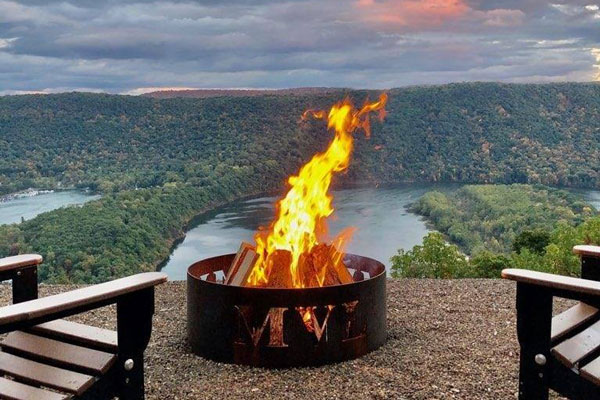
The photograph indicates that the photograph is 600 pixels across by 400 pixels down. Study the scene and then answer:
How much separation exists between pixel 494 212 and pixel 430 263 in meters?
13.1

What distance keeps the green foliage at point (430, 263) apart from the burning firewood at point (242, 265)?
341 cm

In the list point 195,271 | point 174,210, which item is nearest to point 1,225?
point 174,210

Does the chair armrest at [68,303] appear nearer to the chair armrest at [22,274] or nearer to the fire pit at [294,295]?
the chair armrest at [22,274]

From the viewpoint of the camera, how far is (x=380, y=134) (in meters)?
22.7

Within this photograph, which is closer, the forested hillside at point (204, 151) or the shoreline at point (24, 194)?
the forested hillside at point (204, 151)

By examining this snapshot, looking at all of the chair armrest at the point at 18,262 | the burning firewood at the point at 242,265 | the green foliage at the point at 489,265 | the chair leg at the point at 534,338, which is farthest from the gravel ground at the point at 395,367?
the green foliage at the point at 489,265

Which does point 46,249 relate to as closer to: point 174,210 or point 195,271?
Result: point 174,210

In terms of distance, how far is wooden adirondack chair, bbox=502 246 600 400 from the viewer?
2.24m

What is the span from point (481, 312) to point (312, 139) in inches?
400

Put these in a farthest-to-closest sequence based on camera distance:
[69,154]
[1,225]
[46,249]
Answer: [69,154], [1,225], [46,249]

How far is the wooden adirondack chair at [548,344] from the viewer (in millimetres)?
2236

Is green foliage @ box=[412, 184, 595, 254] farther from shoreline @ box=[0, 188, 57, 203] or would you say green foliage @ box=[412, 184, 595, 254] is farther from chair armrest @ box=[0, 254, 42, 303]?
chair armrest @ box=[0, 254, 42, 303]

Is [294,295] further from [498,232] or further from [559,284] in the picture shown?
[498,232]

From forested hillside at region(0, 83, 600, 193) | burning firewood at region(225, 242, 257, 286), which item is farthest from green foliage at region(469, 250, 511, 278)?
forested hillside at region(0, 83, 600, 193)
